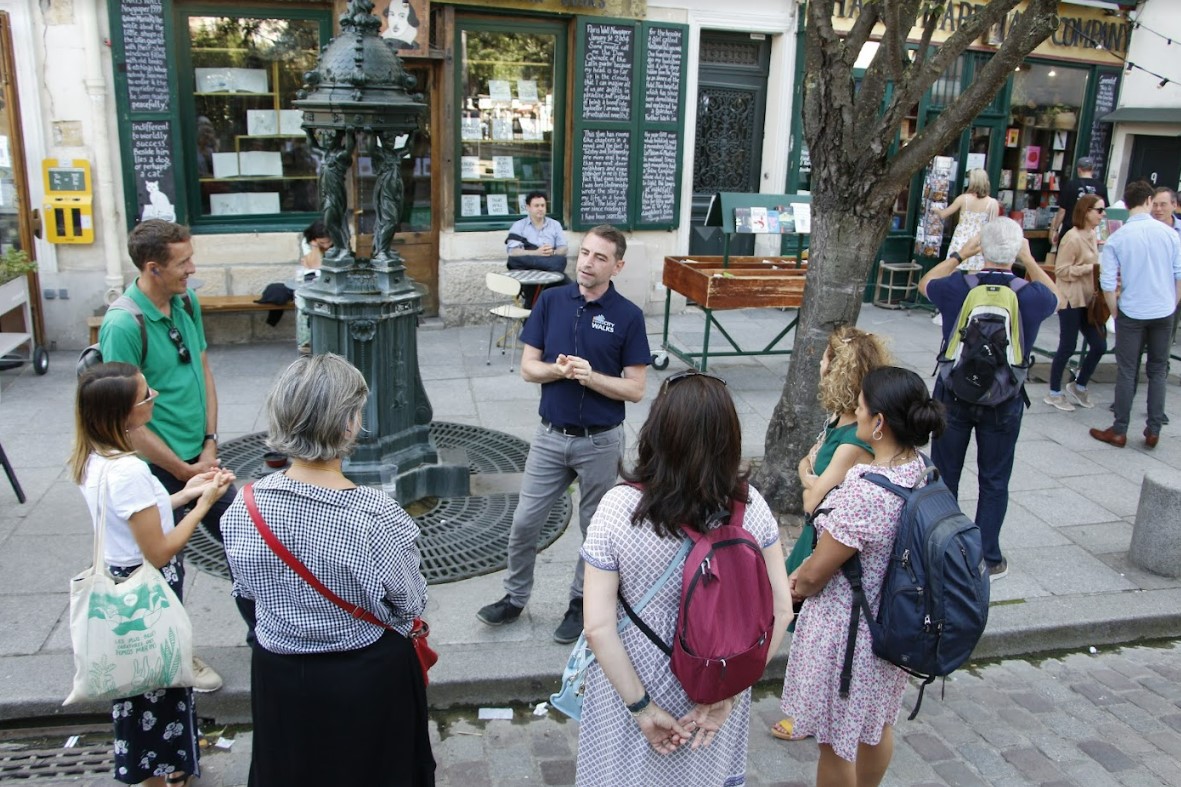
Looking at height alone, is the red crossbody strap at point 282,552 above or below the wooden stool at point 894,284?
above

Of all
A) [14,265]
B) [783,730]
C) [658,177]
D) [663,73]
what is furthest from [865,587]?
[663,73]

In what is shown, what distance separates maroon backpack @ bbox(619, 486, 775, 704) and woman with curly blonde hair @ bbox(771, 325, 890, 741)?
1151 mm

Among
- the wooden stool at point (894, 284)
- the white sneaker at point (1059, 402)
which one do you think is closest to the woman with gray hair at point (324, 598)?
the white sneaker at point (1059, 402)

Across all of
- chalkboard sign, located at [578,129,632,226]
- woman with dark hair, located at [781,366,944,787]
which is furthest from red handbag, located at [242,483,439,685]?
chalkboard sign, located at [578,129,632,226]

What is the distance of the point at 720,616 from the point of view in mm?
2453

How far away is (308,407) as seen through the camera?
8.70 feet

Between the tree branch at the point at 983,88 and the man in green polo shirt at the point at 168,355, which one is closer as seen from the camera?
the man in green polo shirt at the point at 168,355

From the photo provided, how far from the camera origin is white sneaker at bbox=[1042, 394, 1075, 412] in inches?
342

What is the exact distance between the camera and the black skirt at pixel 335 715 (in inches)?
107

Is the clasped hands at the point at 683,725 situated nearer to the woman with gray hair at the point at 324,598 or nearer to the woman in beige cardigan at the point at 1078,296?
the woman with gray hair at the point at 324,598

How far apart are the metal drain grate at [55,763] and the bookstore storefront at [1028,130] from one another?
395 inches

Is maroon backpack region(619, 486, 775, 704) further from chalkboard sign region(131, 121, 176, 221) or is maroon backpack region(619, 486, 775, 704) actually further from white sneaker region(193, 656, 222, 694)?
chalkboard sign region(131, 121, 176, 221)

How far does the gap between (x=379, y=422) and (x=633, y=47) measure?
20.7 ft

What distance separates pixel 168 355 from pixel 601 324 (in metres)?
1.76
